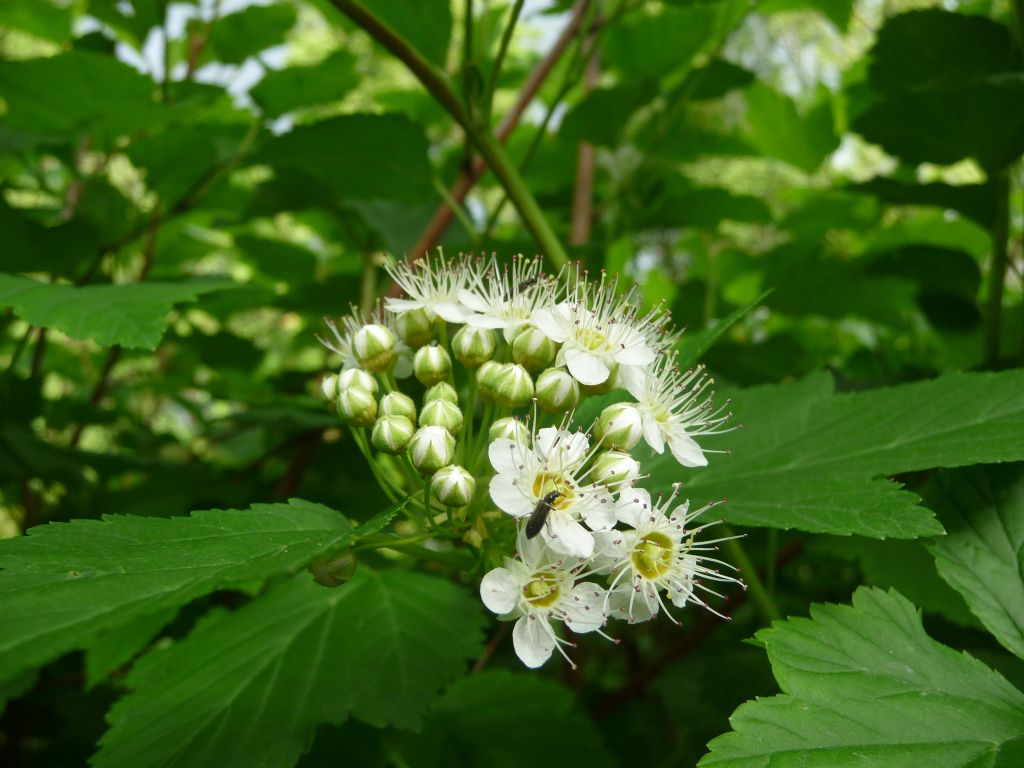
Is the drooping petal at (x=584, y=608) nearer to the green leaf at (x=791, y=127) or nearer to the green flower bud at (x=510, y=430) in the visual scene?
the green flower bud at (x=510, y=430)

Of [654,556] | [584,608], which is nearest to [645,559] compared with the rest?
[654,556]

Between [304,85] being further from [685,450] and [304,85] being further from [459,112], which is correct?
[685,450]

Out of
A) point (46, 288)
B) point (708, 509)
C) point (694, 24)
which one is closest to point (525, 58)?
point (694, 24)

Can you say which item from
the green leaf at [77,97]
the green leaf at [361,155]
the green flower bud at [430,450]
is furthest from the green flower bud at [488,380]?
the green leaf at [77,97]

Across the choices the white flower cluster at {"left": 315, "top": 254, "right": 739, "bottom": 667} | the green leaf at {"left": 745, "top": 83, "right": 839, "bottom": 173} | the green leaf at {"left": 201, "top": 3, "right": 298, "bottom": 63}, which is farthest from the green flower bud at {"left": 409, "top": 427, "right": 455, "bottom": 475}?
the green leaf at {"left": 745, "top": 83, "right": 839, "bottom": 173}

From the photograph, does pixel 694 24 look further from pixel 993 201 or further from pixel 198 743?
pixel 198 743

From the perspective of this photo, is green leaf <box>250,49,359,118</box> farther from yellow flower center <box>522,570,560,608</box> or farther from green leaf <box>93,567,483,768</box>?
yellow flower center <box>522,570,560,608</box>
